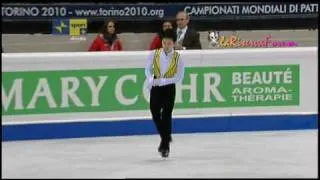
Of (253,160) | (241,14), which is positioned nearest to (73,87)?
(253,160)

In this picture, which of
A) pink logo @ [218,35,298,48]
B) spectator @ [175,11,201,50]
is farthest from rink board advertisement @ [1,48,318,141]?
pink logo @ [218,35,298,48]

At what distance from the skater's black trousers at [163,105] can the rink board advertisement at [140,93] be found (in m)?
1.73

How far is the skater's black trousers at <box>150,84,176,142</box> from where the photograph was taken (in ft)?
27.6

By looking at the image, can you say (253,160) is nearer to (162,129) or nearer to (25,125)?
(162,129)

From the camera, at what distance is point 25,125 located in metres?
9.90

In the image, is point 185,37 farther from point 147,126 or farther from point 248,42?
point 248,42

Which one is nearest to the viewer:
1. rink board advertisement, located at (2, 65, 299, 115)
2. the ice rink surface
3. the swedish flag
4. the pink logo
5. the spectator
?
the ice rink surface

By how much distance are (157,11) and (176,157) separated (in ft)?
15.4

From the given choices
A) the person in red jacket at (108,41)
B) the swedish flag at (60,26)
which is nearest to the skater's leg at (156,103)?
the person in red jacket at (108,41)

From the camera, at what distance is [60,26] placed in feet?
41.4

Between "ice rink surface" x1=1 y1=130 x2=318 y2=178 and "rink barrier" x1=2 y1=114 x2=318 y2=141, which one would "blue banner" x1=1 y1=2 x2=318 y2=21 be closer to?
"rink barrier" x1=2 y1=114 x2=318 y2=141

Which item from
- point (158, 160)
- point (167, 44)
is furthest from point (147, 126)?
point (167, 44)

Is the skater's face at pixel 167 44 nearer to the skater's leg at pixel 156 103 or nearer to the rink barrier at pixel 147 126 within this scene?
the skater's leg at pixel 156 103

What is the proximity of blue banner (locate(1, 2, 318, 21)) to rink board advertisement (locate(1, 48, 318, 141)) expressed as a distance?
2.70 metres
